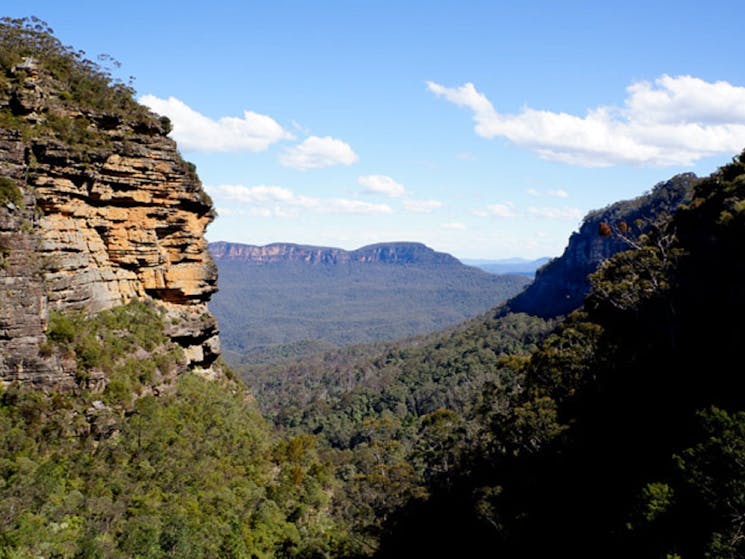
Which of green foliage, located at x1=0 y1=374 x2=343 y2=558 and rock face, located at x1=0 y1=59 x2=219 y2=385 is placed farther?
rock face, located at x1=0 y1=59 x2=219 y2=385

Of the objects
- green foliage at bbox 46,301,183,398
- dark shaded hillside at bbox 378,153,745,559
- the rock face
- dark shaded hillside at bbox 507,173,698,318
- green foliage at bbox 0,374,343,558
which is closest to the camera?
dark shaded hillside at bbox 378,153,745,559

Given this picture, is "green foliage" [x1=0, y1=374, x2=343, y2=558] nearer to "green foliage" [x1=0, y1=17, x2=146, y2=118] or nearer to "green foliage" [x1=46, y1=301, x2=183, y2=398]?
"green foliage" [x1=46, y1=301, x2=183, y2=398]

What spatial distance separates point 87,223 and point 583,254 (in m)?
104

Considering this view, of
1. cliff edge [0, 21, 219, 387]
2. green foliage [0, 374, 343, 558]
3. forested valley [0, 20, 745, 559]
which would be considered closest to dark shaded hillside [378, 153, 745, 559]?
forested valley [0, 20, 745, 559]

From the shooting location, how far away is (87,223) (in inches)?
1085

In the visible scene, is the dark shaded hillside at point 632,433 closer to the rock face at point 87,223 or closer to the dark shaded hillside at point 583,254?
the rock face at point 87,223

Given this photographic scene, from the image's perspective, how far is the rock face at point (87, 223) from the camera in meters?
22.3

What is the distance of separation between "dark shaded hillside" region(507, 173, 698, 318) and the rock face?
79974 mm

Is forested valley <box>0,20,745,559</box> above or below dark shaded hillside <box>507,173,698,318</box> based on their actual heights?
below

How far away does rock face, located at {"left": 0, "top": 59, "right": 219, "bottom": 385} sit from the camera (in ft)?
73.0

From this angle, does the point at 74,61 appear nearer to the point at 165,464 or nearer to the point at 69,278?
the point at 69,278

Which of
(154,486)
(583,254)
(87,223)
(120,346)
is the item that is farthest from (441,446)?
(583,254)

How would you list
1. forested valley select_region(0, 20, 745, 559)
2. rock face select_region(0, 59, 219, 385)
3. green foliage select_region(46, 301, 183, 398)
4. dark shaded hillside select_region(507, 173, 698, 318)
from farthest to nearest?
dark shaded hillside select_region(507, 173, 698, 318)
green foliage select_region(46, 301, 183, 398)
rock face select_region(0, 59, 219, 385)
forested valley select_region(0, 20, 745, 559)

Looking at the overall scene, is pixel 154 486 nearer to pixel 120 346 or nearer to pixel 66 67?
pixel 120 346
